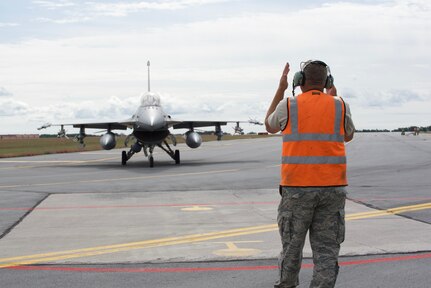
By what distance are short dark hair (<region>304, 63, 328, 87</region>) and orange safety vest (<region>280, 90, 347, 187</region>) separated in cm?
10

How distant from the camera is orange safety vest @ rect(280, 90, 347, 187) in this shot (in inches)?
201

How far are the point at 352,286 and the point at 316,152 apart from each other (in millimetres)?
2084

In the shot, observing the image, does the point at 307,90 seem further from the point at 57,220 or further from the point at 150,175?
the point at 150,175

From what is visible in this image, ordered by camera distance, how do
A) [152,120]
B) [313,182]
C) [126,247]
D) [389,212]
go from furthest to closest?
[152,120] < [389,212] < [126,247] < [313,182]

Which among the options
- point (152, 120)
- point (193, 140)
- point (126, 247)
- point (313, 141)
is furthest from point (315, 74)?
point (193, 140)

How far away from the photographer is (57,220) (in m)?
11.8

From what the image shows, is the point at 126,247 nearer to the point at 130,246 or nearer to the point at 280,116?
the point at 130,246

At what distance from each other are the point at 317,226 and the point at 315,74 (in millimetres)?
1323

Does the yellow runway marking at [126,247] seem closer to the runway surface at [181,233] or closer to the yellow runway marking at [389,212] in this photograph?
the runway surface at [181,233]

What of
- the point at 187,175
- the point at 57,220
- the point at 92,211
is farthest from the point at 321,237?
the point at 187,175

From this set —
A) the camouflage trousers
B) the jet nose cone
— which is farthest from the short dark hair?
the jet nose cone

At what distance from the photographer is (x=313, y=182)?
5.08 metres

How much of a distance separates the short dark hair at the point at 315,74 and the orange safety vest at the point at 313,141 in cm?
10

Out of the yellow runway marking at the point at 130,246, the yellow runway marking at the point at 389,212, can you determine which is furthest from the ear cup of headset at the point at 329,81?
the yellow runway marking at the point at 389,212
